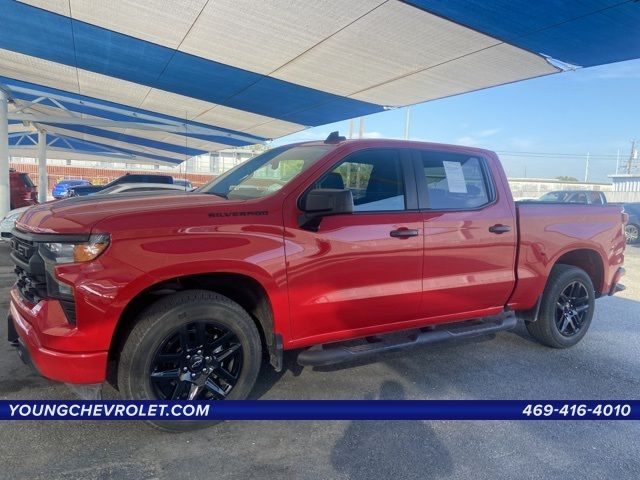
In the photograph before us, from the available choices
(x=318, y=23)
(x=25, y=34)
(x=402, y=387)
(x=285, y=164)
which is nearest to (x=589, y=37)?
(x=318, y=23)

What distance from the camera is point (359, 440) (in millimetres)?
2814

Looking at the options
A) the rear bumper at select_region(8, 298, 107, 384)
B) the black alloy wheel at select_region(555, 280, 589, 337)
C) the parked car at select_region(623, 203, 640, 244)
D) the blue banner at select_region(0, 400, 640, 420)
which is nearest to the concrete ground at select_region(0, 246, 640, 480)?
the rear bumper at select_region(8, 298, 107, 384)

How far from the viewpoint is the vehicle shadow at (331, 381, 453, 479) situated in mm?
2523

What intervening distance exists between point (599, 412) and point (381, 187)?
2.10 m

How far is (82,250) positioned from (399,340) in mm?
2353

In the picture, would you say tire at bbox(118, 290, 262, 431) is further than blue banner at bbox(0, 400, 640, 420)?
Yes

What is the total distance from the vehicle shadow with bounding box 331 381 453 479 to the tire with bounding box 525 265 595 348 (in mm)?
2104

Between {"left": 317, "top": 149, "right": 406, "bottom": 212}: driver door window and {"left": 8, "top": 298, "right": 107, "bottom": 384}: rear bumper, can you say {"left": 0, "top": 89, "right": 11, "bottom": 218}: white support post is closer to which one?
{"left": 8, "top": 298, "right": 107, "bottom": 384}: rear bumper

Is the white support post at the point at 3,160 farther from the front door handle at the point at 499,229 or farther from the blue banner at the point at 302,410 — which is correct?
the front door handle at the point at 499,229

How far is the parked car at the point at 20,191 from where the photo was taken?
42.5 feet

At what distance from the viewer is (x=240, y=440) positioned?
2.79 m

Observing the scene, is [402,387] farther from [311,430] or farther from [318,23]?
[318,23]

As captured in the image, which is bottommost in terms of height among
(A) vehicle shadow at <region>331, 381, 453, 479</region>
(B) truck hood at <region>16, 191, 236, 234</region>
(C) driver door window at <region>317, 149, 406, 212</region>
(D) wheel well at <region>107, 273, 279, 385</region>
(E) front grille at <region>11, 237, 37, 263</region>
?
(A) vehicle shadow at <region>331, 381, 453, 479</region>

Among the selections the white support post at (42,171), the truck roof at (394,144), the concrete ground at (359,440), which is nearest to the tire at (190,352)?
the concrete ground at (359,440)
